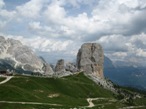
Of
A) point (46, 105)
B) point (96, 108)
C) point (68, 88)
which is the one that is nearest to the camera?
point (46, 105)

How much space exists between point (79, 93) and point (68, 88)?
781 cm

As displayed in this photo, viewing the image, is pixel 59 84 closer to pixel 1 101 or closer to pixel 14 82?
pixel 14 82

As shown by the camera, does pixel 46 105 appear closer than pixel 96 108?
Yes

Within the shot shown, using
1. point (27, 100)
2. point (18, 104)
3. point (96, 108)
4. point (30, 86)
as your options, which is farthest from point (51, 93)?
point (18, 104)

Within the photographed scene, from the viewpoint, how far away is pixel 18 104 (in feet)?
390

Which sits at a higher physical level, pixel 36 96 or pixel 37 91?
pixel 37 91

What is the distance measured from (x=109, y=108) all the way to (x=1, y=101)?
64850 mm

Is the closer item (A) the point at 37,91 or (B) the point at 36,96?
(B) the point at 36,96

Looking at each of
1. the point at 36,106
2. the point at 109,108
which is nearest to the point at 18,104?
the point at 36,106

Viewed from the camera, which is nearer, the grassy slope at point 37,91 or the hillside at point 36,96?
the hillside at point 36,96

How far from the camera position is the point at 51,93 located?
542ft

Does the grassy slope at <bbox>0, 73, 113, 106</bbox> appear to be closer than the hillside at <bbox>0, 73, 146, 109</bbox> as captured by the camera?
No

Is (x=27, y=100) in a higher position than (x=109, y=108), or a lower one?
higher

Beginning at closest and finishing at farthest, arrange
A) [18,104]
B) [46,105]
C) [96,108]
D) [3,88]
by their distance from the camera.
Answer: [18,104], [46,105], [3,88], [96,108]
